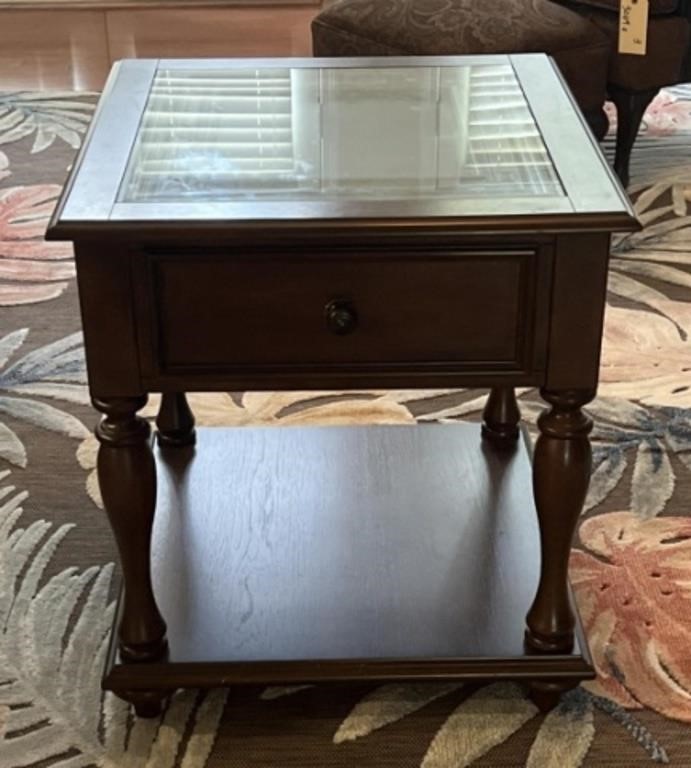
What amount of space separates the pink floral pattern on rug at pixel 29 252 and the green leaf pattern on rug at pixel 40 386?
6.1 inches

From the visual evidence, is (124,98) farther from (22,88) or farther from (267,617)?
(22,88)

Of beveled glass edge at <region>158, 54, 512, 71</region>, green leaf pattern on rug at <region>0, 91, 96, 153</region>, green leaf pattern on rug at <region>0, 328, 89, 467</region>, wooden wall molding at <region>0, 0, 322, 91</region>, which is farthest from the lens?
wooden wall molding at <region>0, 0, 322, 91</region>

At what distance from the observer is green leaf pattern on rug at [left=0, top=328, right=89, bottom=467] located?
180cm

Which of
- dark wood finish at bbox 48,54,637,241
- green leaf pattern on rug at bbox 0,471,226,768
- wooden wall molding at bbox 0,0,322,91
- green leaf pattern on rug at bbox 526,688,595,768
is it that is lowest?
green leaf pattern on rug at bbox 526,688,595,768

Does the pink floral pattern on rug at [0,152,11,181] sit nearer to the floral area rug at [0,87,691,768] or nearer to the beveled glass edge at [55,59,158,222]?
the floral area rug at [0,87,691,768]

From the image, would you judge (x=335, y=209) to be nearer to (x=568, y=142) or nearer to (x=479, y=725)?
(x=568, y=142)

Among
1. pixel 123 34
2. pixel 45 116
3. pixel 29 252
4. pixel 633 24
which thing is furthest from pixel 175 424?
pixel 123 34

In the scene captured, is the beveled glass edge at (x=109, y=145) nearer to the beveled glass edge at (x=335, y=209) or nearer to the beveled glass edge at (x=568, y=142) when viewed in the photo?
the beveled glass edge at (x=335, y=209)

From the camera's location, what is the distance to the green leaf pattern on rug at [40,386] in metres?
1.80

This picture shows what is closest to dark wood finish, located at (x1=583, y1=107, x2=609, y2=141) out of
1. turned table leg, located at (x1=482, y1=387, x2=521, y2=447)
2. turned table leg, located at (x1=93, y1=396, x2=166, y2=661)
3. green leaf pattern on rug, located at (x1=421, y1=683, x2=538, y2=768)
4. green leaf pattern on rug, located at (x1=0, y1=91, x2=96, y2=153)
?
turned table leg, located at (x1=482, y1=387, x2=521, y2=447)

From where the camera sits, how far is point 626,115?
2492 mm

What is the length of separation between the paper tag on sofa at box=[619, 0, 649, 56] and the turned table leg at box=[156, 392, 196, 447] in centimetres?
122

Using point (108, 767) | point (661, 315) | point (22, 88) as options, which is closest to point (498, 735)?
point (108, 767)

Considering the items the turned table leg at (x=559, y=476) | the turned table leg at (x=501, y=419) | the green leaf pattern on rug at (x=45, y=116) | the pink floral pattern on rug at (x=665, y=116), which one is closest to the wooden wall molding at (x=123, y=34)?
the green leaf pattern on rug at (x=45, y=116)
